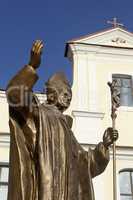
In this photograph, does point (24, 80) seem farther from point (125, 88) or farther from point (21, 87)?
point (125, 88)

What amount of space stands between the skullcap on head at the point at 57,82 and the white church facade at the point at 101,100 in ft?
22.6

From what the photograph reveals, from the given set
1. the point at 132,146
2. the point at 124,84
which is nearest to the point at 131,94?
the point at 124,84

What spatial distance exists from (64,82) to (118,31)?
32.0 feet

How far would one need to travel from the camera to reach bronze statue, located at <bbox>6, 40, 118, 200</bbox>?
4410 mm

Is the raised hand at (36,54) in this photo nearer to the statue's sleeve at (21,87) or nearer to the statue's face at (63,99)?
the statue's sleeve at (21,87)

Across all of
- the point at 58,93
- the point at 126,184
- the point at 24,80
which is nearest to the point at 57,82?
the point at 58,93

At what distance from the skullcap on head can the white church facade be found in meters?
6.89

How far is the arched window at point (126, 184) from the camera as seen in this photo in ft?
39.8

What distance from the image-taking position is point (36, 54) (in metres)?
4.70

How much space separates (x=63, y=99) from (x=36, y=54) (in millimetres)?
685

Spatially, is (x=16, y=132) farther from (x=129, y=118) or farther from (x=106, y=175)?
(x=129, y=118)

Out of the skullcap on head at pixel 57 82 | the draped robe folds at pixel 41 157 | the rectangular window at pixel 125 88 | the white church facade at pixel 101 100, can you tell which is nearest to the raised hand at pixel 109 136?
the draped robe folds at pixel 41 157

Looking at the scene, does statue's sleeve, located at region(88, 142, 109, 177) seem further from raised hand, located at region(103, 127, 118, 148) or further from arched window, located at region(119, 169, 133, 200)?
arched window, located at region(119, 169, 133, 200)

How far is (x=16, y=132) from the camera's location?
4.60 m
